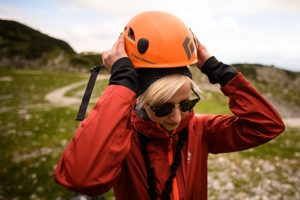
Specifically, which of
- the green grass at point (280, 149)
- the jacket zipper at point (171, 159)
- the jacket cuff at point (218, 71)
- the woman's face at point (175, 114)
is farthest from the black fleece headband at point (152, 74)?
the green grass at point (280, 149)

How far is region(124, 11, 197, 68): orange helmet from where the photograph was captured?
313 centimetres

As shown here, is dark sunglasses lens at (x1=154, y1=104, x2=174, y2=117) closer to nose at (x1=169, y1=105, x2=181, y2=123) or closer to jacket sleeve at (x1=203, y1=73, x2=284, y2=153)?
nose at (x1=169, y1=105, x2=181, y2=123)

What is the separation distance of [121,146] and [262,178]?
27.9 feet

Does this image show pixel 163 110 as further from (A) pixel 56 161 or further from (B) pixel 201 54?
(A) pixel 56 161

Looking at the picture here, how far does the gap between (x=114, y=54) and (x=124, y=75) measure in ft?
1.04

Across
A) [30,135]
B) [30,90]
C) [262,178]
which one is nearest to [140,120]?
[262,178]

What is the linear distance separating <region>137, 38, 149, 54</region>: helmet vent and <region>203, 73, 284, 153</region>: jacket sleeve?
1.07m

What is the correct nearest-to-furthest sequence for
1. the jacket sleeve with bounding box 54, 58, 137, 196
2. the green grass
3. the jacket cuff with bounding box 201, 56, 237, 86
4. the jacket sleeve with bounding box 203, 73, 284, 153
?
the jacket sleeve with bounding box 54, 58, 137, 196, the jacket sleeve with bounding box 203, 73, 284, 153, the jacket cuff with bounding box 201, 56, 237, 86, the green grass

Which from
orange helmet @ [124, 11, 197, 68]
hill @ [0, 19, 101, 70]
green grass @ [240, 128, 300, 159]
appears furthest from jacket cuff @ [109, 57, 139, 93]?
hill @ [0, 19, 101, 70]

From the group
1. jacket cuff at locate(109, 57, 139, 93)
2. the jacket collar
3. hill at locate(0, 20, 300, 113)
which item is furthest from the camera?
hill at locate(0, 20, 300, 113)

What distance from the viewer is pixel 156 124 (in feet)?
10.5

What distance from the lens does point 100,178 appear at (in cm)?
260

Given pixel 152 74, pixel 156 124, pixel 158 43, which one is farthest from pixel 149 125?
pixel 158 43

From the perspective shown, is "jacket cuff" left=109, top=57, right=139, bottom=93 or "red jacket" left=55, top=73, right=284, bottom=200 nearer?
"red jacket" left=55, top=73, right=284, bottom=200
